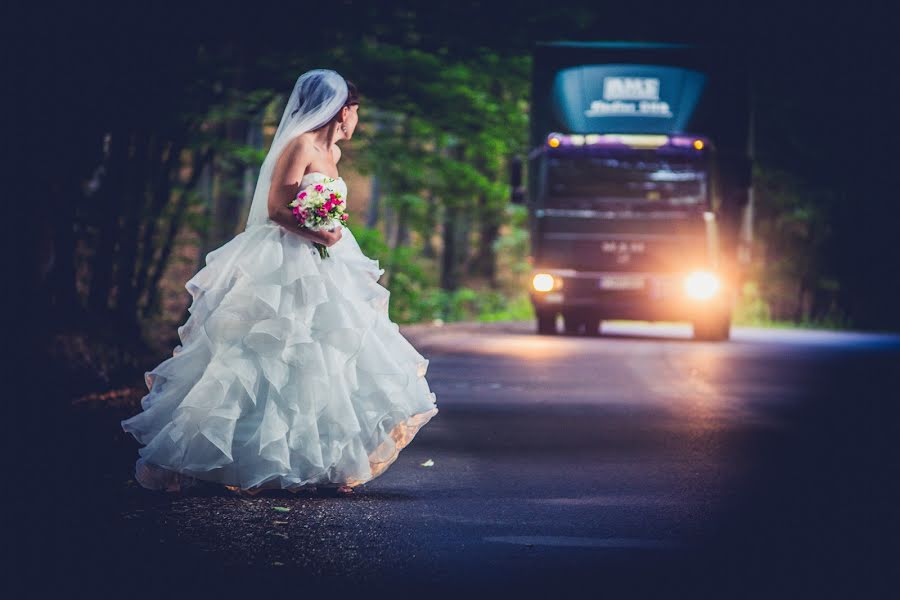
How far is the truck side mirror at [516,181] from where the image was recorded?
78.2 feet

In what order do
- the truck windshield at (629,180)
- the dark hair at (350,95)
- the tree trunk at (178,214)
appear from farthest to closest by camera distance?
the truck windshield at (629,180) → the tree trunk at (178,214) → the dark hair at (350,95)

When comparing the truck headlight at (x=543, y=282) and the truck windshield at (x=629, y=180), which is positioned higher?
the truck windshield at (x=629, y=180)

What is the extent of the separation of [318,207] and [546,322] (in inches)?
746

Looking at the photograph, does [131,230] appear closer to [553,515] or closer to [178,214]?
[178,214]

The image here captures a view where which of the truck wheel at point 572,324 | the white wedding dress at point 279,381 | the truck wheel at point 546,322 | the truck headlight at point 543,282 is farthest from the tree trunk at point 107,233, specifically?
the truck wheel at point 572,324

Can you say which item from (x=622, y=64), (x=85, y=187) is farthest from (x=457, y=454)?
(x=622, y=64)

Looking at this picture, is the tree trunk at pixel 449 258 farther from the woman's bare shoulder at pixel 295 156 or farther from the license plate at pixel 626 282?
the woman's bare shoulder at pixel 295 156

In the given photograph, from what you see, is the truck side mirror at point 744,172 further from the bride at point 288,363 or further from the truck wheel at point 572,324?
the bride at point 288,363

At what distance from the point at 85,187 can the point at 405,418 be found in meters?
9.40

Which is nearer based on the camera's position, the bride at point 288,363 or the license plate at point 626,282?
the bride at point 288,363

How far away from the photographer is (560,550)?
588 centimetres

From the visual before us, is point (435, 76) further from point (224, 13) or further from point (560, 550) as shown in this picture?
point (560, 550)

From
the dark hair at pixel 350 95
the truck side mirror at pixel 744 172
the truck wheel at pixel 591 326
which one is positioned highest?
the truck side mirror at pixel 744 172

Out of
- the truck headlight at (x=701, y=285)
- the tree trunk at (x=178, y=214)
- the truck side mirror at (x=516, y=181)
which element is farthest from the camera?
the truck side mirror at (x=516, y=181)
